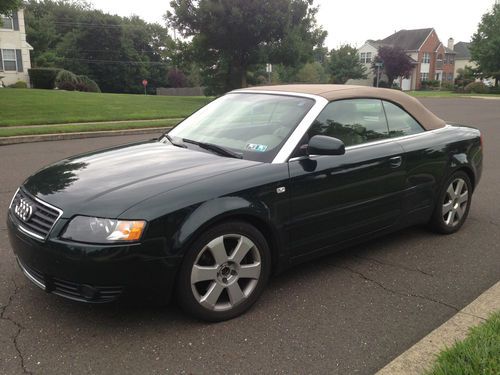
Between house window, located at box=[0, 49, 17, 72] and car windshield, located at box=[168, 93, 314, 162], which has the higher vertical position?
house window, located at box=[0, 49, 17, 72]

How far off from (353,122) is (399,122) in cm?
65

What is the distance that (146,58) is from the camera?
70.5 meters

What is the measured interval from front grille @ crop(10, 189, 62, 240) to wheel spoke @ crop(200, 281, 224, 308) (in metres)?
1.01

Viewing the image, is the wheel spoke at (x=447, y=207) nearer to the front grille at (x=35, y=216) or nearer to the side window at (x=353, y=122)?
the side window at (x=353, y=122)

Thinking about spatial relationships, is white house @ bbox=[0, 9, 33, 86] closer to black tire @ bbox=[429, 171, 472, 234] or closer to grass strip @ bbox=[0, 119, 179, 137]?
grass strip @ bbox=[0, 119, 179, 137]

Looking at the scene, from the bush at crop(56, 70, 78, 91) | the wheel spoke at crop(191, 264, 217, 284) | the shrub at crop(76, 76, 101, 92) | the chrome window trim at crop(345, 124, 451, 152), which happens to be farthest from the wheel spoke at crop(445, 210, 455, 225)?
the shrub at crop(76, 76, 101, 92)

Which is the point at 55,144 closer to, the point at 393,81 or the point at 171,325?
the point at 171,325

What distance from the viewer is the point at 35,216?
2.95 m

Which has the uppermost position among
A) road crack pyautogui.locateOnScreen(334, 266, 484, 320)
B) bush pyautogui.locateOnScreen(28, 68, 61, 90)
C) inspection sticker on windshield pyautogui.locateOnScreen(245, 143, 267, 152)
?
bush pyautogui.locateOnScreen(28, 68, 61, 90)

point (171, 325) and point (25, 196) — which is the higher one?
point (25, 196)

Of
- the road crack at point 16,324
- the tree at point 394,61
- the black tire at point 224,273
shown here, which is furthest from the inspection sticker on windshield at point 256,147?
the tree at point 394,61

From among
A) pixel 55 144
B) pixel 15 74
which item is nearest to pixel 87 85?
pixel 15 74

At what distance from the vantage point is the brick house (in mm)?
78625

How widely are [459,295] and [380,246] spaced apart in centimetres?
106
